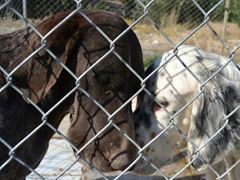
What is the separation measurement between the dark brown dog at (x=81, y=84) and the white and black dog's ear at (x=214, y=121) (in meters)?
0.36

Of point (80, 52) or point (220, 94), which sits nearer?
point (80, 52)

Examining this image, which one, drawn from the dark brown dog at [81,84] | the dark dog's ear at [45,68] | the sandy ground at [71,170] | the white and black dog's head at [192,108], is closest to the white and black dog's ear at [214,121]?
the white and black dog's head at [192,108]

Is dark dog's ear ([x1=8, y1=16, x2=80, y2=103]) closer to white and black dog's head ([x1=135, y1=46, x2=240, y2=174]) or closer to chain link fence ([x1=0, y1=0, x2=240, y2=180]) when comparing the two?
chain link fence ([x1=0, y1=0, x2=240, y2=180])

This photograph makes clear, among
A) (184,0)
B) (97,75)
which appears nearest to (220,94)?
(97,75)

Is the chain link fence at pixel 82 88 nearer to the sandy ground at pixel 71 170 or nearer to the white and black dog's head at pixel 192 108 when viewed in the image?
the white and black dog's head at pixel 192 108

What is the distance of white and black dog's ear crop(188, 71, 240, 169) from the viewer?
2.05 m

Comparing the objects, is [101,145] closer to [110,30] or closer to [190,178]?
[110,30]

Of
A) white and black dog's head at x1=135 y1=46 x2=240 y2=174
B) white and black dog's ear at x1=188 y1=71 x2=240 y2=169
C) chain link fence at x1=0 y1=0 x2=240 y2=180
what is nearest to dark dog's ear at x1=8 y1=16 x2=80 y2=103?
chain link fence at x1=0 y1=0 x2=240 y2=180

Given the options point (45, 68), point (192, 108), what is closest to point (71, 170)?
point (192, 108)

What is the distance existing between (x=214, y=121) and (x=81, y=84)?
73cm

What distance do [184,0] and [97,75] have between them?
1061 centimetres

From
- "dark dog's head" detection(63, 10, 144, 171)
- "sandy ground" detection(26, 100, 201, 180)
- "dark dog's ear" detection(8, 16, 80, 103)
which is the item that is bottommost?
"sandy ground" detection(26, 100, 201, 180)

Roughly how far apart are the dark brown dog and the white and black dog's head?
0.20 m

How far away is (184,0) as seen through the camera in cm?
1198
